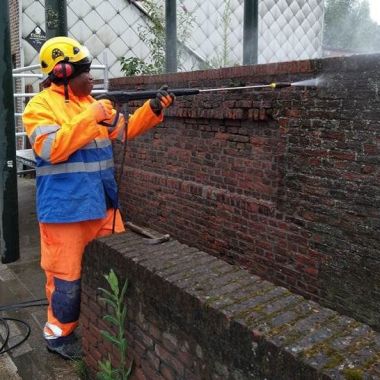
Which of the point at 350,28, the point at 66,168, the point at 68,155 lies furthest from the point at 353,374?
the point at 350,28

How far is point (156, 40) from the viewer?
8.94m

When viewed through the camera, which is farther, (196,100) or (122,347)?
(196,100)

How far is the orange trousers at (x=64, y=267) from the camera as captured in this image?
3.23 metres

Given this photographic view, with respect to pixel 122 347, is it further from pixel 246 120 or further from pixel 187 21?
pixel 187 21

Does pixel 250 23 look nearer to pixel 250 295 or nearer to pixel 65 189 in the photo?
pixel 65 189

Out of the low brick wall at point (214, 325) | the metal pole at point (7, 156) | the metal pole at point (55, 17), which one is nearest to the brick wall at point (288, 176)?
the low brick wall at point (214, 325)

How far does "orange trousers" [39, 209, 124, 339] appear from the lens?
127 inches

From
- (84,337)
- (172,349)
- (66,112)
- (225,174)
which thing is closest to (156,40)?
(225,174)

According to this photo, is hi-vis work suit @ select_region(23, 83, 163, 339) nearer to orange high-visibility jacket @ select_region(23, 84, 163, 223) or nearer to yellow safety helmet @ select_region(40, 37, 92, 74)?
orange high-visibility jacket @ select_region(23, 84, 163, 223)

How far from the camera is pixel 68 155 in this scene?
303cm

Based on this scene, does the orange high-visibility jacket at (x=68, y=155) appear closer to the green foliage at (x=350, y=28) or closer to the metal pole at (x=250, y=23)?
the metal pole at (x=250, y=23)

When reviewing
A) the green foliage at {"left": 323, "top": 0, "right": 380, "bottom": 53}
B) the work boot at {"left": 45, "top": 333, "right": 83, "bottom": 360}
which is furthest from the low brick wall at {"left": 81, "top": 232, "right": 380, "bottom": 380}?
the green foliage at {"left": 323, "top": 0, "right": 380, "bottom": 53}

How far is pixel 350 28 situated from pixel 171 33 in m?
10.3

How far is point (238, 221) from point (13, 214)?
2691 mm
